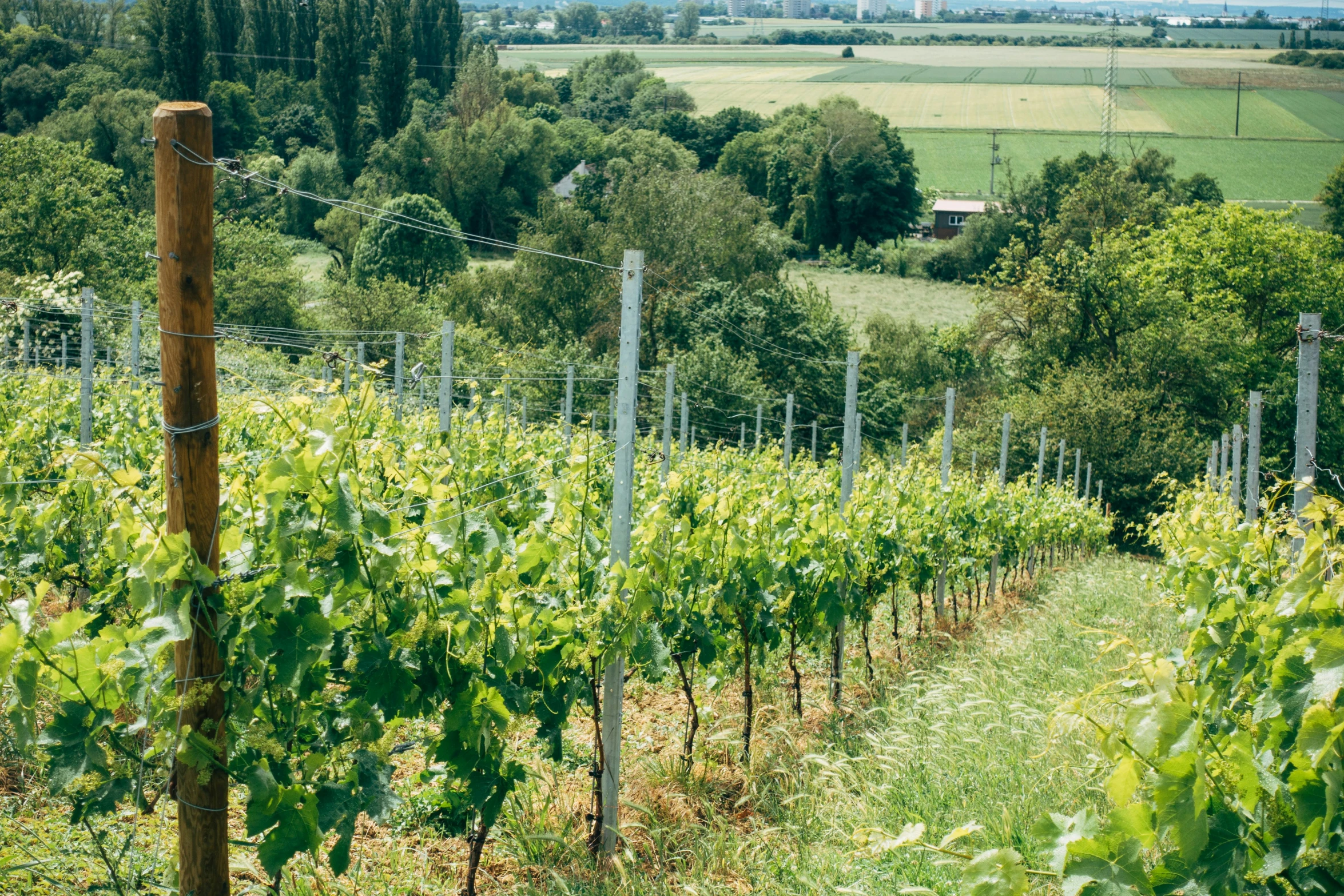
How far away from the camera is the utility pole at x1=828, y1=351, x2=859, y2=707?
7.02 meters

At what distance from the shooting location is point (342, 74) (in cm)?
5950

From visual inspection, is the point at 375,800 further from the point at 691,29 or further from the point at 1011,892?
the point at 691,29

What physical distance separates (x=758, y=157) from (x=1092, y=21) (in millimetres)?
123335

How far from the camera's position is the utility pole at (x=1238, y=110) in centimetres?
7406

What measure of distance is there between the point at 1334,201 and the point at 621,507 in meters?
53.3

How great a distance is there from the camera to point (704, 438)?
30.3m

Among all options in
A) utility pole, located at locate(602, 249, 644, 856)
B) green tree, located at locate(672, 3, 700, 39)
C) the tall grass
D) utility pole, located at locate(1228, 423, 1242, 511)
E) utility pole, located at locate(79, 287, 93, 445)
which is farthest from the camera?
green tree, located at locate(672, 3, 700, 39)

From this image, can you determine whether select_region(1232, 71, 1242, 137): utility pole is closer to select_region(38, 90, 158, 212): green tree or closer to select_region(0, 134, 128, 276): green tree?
select_region(38, 90, 158, 212): green tree

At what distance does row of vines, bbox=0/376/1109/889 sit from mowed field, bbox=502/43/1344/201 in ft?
208

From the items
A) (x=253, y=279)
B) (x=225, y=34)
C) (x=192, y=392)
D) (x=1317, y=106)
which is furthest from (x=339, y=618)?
(x=1317, y=106)

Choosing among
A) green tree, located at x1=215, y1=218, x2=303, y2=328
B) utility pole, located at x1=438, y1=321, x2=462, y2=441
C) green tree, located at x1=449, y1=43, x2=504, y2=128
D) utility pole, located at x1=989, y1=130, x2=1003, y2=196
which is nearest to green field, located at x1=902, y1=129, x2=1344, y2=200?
utility pole, located at x1=989, y1=130, x2=1003, y2=196

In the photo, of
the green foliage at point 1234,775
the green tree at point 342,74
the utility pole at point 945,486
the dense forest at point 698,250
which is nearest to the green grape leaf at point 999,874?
the green foliage at point 1234,775

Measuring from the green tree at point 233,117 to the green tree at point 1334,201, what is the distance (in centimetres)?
5149

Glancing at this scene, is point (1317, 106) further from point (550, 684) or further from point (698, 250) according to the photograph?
point (550, 684)
